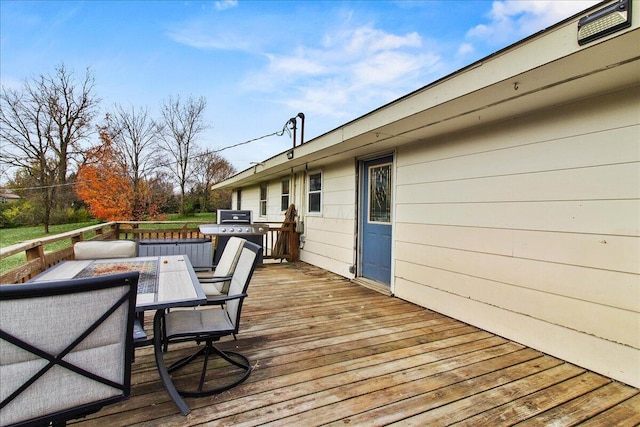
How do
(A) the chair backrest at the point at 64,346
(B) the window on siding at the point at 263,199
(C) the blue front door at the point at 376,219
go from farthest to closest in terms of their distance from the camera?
(B) the window on siding at the point at 263,199
(C) the blue front door at the point at 376,219
(A) the chair backrest at the point at 64,346

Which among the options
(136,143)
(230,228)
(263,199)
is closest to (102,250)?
(230,228)

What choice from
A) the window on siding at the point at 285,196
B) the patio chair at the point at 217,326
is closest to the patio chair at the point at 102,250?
the patio chair at the point at 217,326

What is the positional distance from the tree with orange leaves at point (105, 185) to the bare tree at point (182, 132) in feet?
12.5

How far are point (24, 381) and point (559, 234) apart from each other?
11.0ft

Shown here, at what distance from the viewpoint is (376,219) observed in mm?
4973

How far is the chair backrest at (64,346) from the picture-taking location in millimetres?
1060

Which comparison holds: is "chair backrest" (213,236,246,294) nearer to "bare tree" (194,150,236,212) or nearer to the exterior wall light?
the exterior wall light

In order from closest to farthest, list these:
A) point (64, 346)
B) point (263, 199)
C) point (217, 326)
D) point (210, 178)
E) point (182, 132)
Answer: point (64, 346) → point (217, 326) → point (263, 199) → point (182, 132) → point (210, 178)

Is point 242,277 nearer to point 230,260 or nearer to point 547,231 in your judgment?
point 230,260

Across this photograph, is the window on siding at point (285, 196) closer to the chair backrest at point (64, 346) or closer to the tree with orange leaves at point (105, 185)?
the chair backrest at point (64, 346)

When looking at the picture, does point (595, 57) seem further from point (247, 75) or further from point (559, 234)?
point (247, 75)

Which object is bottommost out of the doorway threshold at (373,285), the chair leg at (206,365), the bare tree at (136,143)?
the doorway threshold at (373,285)

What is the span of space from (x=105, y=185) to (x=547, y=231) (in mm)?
18945

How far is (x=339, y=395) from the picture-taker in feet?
6.46
